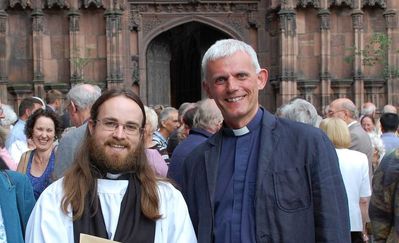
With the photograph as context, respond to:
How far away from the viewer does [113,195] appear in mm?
3273

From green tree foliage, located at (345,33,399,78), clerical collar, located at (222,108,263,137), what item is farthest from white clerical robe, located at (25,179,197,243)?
green tree foliage, located at (345,33,399,78)

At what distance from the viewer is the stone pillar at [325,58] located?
66.0 feet

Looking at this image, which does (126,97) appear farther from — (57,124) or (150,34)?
(150,34)

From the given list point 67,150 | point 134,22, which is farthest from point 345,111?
point 134,22

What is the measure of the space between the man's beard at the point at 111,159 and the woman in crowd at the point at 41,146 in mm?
2960

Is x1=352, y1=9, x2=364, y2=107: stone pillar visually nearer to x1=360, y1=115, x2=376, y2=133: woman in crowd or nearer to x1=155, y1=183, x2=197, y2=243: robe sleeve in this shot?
x1=360, y1=115, x2=376, y2=133: woman in crowd

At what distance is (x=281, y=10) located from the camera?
65.2ft

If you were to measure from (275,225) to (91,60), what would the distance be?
17.2 m

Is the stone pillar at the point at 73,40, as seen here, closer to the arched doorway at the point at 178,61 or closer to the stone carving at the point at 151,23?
the stone carving at the point at 151,23

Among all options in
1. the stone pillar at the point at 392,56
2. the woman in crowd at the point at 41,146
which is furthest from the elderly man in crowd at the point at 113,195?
the stone pillar at the point at 392,56

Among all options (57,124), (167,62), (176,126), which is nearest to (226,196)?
(57,124)

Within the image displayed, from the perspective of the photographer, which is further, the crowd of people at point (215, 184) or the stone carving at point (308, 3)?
the stone carving at point (308, 3)

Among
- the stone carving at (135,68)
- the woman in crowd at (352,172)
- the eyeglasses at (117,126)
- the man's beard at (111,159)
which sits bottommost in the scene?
the woman in crowd at (352,172)

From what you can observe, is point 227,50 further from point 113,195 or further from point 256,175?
point 113,195
